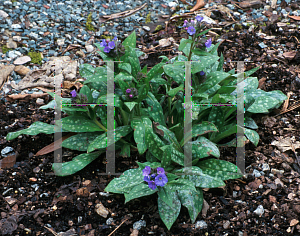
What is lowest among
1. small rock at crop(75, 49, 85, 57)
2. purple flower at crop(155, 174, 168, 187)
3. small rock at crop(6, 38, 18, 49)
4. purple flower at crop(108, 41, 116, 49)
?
purple flower at crop(155, 174, 168, 187)

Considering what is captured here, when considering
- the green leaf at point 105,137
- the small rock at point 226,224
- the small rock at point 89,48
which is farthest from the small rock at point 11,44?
the small rock at point 226,224

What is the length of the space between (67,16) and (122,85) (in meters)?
2.87

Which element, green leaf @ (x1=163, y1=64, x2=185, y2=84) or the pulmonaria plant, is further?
green leaf @ (x1=163, y1=64, x2=185, y2=84)

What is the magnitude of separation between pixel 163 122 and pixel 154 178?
0.93 m

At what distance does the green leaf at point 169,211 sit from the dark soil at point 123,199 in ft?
0.40

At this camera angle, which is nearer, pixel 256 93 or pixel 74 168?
pixel 74 168

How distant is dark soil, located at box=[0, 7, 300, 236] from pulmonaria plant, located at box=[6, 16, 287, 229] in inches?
5.5

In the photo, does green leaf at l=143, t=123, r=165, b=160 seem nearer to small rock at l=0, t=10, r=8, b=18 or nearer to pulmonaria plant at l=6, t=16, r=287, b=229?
pulmonaria plant at l=6, t=16, r=287, b=229

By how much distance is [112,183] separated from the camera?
2.59 metres

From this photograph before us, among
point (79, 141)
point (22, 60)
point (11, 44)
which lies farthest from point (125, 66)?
point (11, 44)

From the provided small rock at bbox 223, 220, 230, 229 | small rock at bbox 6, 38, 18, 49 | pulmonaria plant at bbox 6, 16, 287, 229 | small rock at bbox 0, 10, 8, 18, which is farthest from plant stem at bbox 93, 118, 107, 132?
small rock at bbox 0, 10, 8, 18

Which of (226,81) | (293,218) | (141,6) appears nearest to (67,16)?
(141,6)

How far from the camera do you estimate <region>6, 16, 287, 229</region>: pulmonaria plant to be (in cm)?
253

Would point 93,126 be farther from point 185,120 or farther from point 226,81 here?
point 226,81
